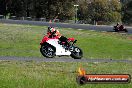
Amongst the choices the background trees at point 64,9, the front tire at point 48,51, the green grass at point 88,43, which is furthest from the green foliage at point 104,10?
the front tire at point 48,51

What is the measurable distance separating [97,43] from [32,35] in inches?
287

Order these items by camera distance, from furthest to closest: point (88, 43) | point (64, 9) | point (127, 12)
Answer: point (127, 12) < point (64, 9) < point (88, 43)

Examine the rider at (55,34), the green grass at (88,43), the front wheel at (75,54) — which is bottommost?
the green grass at (88,43)

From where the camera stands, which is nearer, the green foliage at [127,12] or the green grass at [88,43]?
the green grass at [88,43]

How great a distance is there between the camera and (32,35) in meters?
42.3

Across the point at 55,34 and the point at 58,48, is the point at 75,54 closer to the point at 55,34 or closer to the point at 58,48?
the point at 58,48

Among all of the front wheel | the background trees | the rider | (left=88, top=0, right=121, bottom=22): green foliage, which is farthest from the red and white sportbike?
(left=88, top=0, right=121, bottom=22): green foliage

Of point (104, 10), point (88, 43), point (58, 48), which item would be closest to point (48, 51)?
point (58, 48)

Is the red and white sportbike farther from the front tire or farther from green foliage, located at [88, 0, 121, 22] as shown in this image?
green foliage, located at [88, 0, 121, 22]

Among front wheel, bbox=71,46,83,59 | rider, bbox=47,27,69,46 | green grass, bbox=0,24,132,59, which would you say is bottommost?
green grass, bbox=0,24,132,59

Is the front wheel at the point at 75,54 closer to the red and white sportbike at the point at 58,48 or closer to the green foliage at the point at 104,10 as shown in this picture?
the red and white sportbike at the point at 58,48

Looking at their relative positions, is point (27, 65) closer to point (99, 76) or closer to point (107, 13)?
point (99, 76)

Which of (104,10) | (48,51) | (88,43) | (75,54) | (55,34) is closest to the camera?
(55,34)

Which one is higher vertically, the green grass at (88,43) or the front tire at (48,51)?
the front tire at (48,51)
